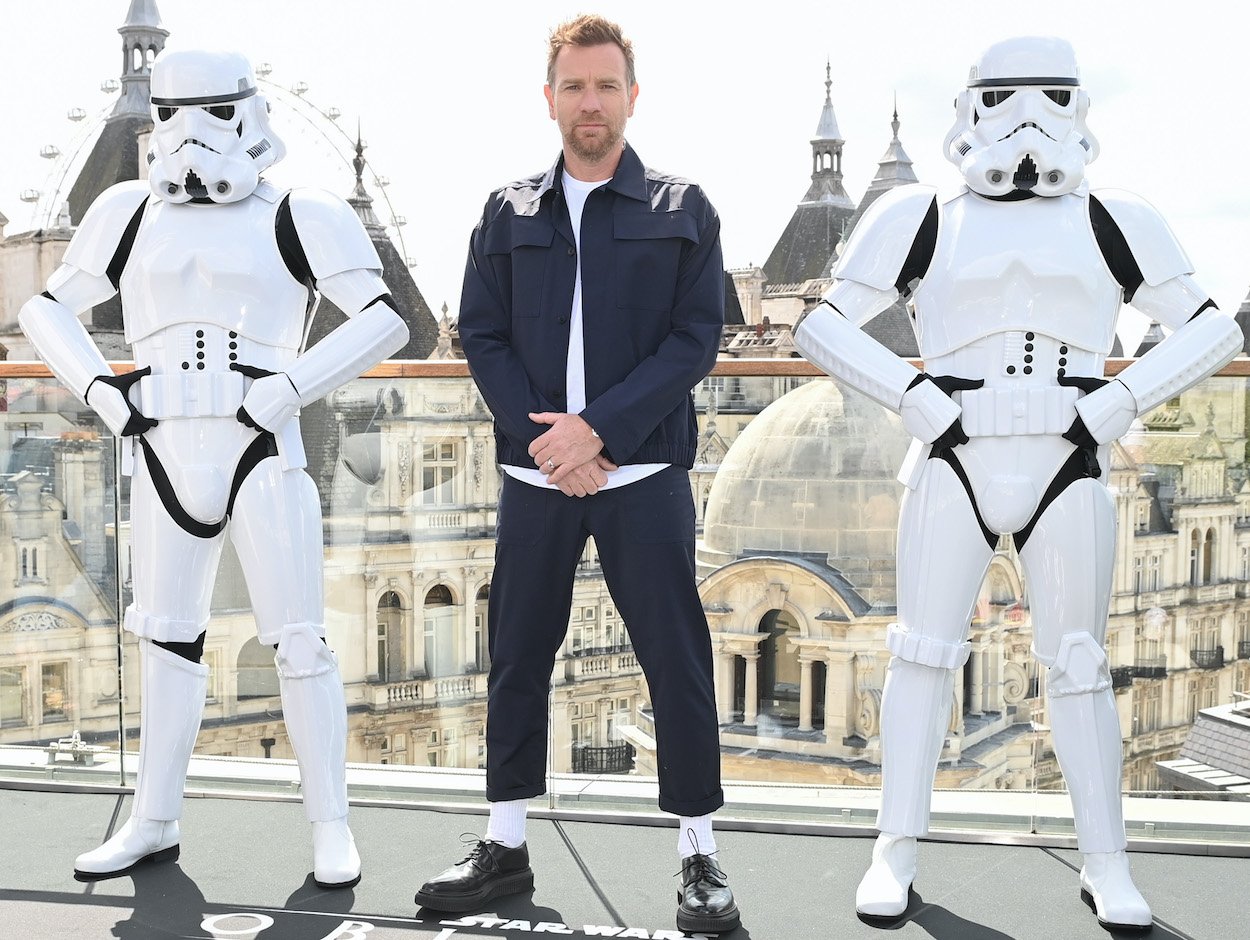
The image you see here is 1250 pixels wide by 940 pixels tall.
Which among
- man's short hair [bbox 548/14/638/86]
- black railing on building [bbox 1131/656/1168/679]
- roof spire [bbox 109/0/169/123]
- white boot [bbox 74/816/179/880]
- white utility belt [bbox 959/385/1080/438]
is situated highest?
roof spire [bbox 109/0/169/123]

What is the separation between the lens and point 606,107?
3.36 m

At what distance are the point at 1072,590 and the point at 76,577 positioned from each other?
3.41 metres

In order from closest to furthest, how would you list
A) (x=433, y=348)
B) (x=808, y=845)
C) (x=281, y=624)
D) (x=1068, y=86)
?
(x=1068, y=86) → (x=281, y=624) → (x=808, y=845) → (x=433, y=348)

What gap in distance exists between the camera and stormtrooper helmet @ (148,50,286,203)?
138 inches

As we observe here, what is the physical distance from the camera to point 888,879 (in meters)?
3.43

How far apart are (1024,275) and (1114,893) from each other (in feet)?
4.68

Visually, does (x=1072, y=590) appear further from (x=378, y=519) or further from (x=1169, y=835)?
(x=378, y=519)

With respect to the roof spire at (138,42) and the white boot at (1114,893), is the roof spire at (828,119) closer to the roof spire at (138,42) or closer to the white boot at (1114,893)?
the roof spire at (138,42)

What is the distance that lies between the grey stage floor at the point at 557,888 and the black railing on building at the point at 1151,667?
1.26m

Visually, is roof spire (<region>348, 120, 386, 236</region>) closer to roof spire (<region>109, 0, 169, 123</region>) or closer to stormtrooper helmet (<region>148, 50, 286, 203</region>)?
roof spire (<region>109, 0, 169, 123</region>)

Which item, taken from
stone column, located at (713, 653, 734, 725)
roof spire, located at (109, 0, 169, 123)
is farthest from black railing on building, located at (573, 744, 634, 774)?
roof spire, located at (109, 0, 169, 123)

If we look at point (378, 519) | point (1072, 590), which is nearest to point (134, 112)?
point (378, 519)

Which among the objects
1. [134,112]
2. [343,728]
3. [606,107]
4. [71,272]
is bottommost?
[343,728]

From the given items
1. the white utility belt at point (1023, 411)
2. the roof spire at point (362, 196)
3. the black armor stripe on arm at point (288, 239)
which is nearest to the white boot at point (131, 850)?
the black armor stripe on arm at point (288, 239)
